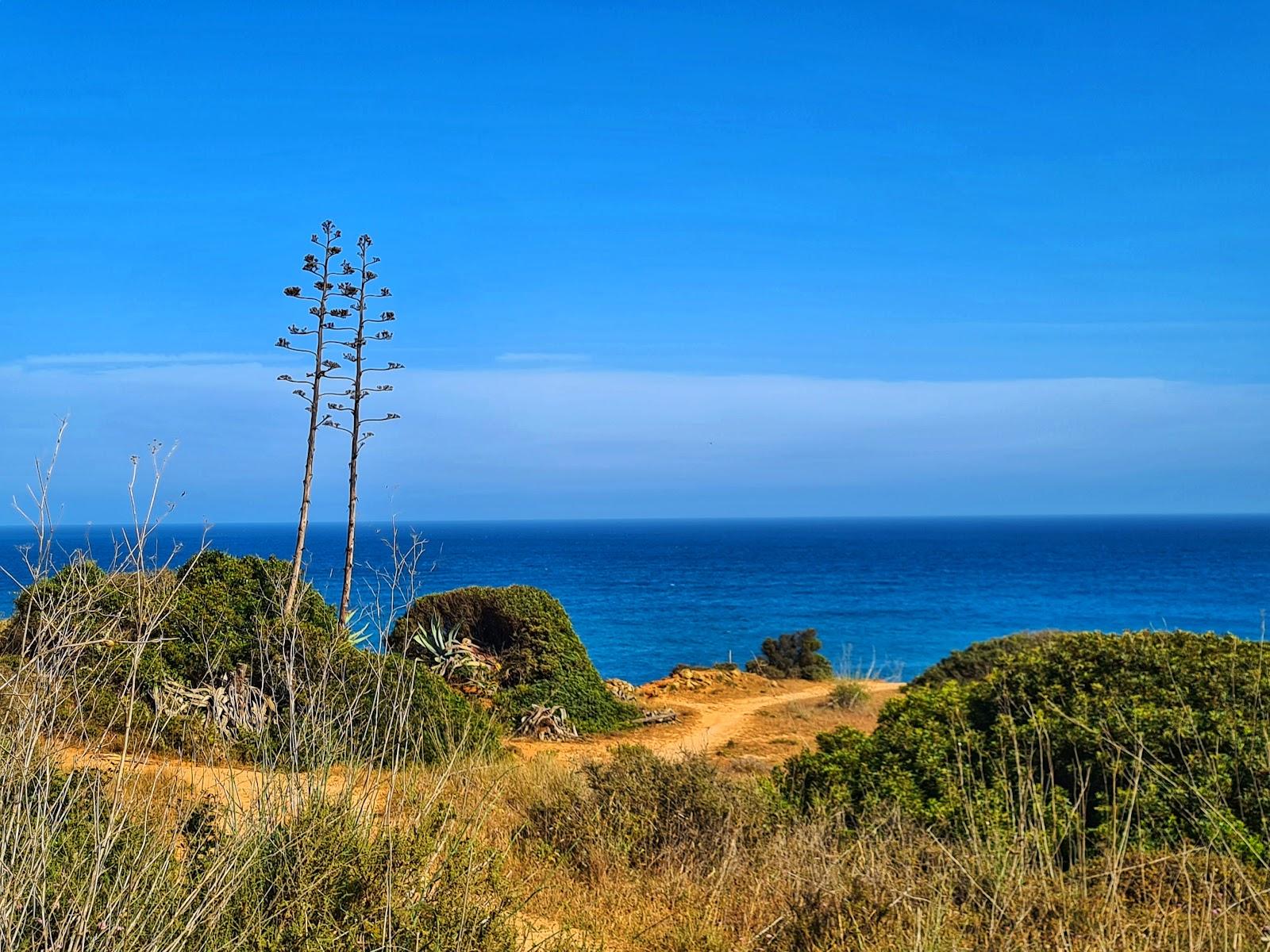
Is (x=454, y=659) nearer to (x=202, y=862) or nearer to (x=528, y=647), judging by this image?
(x=528, y=647)

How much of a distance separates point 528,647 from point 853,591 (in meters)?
50.2

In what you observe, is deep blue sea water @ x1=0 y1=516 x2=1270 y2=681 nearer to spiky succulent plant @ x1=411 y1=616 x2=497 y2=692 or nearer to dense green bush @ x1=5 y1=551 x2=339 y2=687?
dense green bush @ x1=5 y1=551 x2=339 y2=687

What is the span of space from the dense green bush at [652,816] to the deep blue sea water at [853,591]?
231 cm

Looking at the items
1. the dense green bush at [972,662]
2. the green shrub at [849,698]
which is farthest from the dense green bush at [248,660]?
the dense green bush at [972,662]

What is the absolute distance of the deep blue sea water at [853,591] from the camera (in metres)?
36.7

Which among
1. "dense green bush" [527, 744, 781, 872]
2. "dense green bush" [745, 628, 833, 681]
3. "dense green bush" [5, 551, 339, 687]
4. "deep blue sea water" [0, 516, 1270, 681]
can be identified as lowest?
"deep blue sea water" [0, 516, 1270, 681]

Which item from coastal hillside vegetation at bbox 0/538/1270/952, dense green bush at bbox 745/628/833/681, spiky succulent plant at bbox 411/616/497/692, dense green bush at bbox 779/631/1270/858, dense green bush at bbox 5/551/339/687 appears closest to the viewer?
coastal hillside vegetation at bbox 0/538/1270/952

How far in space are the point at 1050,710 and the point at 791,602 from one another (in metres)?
48.9

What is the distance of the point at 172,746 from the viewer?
9617 mm

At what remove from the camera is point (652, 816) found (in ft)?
22.6

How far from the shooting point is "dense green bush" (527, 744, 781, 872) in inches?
258

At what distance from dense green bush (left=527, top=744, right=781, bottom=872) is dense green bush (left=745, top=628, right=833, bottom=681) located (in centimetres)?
1604

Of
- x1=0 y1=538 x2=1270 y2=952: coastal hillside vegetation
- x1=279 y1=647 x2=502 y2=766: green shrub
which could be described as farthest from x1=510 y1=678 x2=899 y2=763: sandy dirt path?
x1=0 y1=538 x2=1270 y2=952: coastal hillside vegetation

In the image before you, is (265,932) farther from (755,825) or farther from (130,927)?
(755,825)
